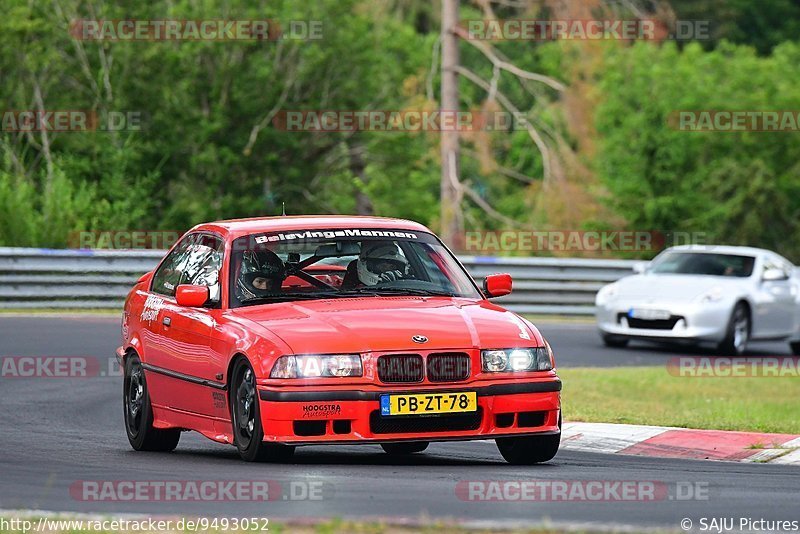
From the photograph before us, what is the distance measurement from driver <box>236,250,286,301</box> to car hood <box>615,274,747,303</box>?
11.5m

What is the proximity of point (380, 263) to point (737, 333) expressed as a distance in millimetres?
12004

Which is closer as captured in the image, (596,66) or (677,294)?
(677,294)

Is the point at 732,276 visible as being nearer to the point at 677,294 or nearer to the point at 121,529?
the point at 677,294

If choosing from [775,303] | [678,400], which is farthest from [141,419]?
[775,303]

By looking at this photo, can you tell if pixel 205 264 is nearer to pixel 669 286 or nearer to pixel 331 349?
pixel 331 349

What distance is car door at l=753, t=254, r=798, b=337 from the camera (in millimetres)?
22359

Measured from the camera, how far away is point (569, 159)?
3312 cm

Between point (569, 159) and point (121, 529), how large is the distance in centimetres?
2681

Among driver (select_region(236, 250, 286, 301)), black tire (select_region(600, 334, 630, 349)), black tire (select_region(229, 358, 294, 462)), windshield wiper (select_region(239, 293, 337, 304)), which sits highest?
driver (select_region(236, 250, 286, 301))

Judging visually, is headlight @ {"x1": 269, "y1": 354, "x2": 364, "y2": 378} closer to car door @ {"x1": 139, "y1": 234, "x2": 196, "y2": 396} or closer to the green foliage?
car door @ {"x1": 139, "y1": 234, "x2": 196, "y2": 396}

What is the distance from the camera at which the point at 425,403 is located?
9.38m

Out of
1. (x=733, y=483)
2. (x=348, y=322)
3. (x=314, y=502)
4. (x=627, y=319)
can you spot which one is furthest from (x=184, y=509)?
(x=627, y=319)

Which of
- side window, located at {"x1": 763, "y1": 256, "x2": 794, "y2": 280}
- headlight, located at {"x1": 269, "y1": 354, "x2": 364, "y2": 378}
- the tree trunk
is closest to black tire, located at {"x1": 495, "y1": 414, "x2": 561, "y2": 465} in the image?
headlight, located at {"x1": 269, "y1": 354, "x2": 364, "y2": 378}

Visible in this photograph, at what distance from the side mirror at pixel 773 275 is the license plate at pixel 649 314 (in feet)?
6.53
